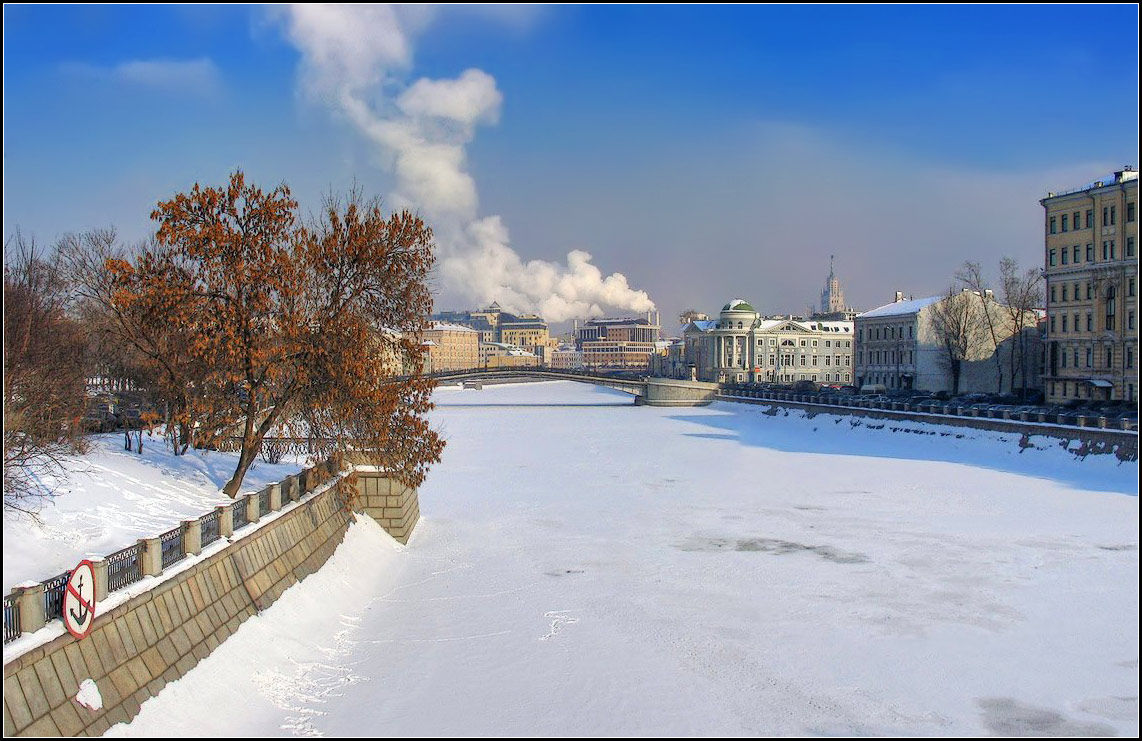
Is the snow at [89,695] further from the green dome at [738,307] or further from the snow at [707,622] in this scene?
the green dome at [738,307]

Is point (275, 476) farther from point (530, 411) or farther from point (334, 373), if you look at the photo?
point (530, 411)

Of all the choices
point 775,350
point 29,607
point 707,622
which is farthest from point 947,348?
point 29,607

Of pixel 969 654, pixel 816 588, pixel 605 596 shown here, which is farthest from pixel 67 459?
pixel 969 654

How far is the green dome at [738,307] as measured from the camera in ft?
422

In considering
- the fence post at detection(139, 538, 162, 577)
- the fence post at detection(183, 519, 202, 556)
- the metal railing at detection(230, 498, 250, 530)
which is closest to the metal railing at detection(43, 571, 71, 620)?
the fence post at detection(139, 538, 162, 577)

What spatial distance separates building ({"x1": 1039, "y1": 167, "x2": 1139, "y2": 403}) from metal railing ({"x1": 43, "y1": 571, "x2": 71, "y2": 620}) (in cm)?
5575

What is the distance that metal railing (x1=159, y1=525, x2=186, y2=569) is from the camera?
1433cm

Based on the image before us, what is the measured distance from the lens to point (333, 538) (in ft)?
76.5

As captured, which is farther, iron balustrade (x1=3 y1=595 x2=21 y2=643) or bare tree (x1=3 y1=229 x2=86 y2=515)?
bare tree (x1=3 y1=229 x2=86 y2=515)

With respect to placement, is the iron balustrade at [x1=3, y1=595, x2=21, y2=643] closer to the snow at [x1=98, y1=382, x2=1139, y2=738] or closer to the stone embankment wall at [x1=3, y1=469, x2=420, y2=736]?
the stone embankment wall at [x1=3, y1=469, x2=420, y2=736]

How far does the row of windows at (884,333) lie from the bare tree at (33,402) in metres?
77.9

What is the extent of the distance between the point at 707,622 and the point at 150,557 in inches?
422

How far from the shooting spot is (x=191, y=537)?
49.2 ft

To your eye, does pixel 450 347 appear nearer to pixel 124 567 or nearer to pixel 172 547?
pixel 172 547
